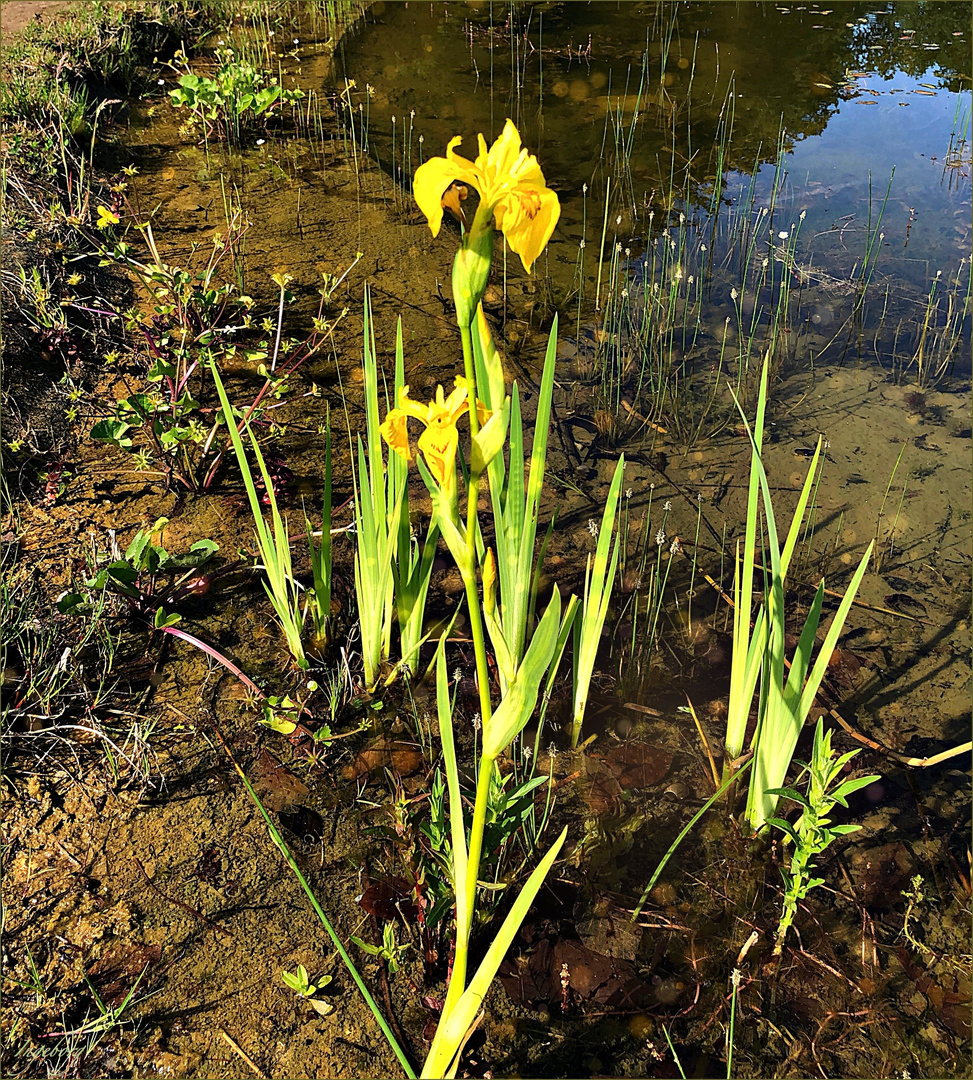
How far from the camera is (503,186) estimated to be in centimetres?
98

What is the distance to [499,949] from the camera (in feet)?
4.08

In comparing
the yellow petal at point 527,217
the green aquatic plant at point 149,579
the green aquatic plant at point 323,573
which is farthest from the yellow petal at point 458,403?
the green aquatic plant at point 149,579

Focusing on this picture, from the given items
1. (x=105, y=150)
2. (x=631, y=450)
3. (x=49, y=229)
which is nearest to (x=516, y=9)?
(x=105, y=150)

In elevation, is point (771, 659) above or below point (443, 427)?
below

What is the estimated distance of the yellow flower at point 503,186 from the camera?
0.98 metres

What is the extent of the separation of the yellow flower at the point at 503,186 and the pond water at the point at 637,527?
1187mm

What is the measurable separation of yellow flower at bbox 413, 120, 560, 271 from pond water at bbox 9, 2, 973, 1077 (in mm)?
1187

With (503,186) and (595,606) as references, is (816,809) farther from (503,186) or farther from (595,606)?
(503,186)

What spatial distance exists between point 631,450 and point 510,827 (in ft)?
5.32

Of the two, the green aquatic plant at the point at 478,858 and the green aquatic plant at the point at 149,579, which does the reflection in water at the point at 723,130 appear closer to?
the green aquatic plant at the point at 149,579

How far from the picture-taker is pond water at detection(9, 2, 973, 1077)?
1.57m

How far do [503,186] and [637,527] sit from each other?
5.42 ft

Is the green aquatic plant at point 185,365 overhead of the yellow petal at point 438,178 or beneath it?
beneath

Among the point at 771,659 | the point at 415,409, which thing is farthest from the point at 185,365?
the point at 771,659
